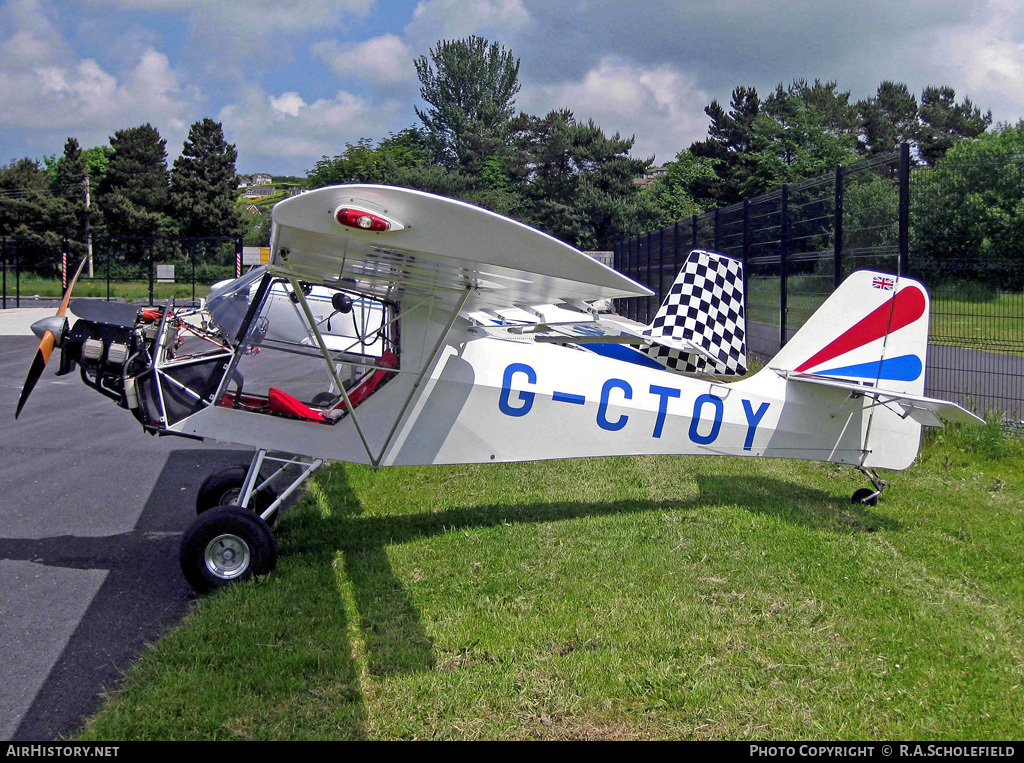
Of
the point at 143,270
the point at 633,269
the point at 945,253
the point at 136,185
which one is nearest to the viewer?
the point at 945,253

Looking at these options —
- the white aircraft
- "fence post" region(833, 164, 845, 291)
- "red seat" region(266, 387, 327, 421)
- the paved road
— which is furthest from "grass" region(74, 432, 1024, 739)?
"fence post" region(833, 164, 845, 291)

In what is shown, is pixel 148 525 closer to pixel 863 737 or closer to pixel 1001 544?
pixel 863 737

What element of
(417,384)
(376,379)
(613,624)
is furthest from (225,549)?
(613,624)

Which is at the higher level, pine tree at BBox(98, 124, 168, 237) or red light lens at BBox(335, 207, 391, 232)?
pine tree at BBox(98, 124, 168, 237)

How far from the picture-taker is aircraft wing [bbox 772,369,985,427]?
516cm

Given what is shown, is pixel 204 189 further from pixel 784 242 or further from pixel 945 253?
pixel 945 253

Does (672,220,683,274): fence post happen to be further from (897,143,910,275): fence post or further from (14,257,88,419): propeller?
(14,257,88,419): propeller

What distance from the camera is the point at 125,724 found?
10.1ft

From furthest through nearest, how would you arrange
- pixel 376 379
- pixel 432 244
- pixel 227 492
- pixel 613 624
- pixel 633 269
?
pixel 633 269 < pixel 227 492 < pixel 376 379 < pixel 613 624 < pixel 432 244

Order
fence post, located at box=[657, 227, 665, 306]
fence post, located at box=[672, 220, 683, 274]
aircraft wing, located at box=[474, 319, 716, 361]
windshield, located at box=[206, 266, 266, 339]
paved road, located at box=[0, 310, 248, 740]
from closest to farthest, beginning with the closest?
paved road, located at box=[0, 310, 248, 740], windshield, located at box=[206, 266, 266, 339], aircraft wing, located at box=[474, 319, 716, 361], fence post, located at box=[672, 220, 683, 274], fence post, located at box=[657, 227, 665, 306]

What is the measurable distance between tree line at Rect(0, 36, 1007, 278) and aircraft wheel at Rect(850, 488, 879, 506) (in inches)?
1916

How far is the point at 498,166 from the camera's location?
60.3m

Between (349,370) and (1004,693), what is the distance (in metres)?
3.93

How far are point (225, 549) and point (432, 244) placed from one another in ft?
7.73
